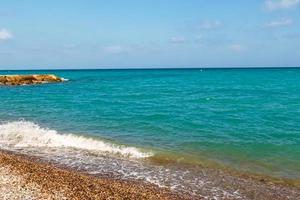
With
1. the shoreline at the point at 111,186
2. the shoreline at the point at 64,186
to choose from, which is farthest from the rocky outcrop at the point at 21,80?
the shoreline at the point at 64,186

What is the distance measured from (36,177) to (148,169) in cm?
534

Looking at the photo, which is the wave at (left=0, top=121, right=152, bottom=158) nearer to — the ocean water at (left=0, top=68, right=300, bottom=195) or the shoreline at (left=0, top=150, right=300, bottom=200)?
the ocean water at (left=0, top=68, right=300, bottom=195)

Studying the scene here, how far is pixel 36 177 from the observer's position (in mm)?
14617

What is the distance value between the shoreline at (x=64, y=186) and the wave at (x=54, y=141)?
5.29 metres

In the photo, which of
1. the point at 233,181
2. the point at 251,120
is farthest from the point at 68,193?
the point at 251,120

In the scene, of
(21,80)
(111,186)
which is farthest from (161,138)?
(21,80)

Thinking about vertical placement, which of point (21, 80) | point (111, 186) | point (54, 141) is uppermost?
point (21, 80)

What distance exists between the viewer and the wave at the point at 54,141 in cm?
2148

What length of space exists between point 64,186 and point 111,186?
5.63 ft

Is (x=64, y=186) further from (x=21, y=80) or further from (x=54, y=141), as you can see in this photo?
(x=21, y=80)

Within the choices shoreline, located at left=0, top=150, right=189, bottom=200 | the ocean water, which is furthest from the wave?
shoreline, located at left=0, top=150, right=189, bottom=200

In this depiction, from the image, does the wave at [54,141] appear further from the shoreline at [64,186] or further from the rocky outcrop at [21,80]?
the rocky outcrop at [21,80]

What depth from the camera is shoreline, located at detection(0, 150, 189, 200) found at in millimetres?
12930

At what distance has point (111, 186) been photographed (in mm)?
14297
